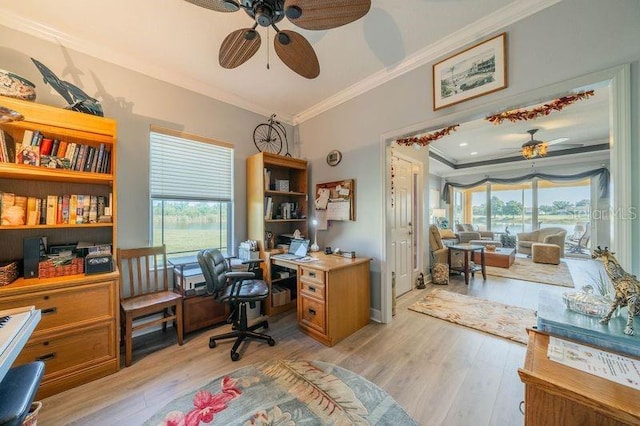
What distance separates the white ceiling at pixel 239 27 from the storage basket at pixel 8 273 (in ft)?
6.27

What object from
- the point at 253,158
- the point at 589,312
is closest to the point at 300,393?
the point at 589,312

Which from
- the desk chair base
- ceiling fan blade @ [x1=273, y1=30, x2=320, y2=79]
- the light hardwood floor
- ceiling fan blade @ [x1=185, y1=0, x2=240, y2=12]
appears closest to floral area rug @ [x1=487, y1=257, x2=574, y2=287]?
the light hardwood floor

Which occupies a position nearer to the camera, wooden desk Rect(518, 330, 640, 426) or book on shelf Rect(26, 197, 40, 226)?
wooden desk Rect(518, 330, 640, 426)

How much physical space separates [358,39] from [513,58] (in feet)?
4.08

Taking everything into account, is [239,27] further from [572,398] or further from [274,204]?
[572,398]

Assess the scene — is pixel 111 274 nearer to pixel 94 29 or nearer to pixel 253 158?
pixel 253 158

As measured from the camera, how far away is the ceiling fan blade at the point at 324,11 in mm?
1190

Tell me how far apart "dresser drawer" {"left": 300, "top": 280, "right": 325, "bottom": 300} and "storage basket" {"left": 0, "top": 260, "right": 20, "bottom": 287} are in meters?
2.22

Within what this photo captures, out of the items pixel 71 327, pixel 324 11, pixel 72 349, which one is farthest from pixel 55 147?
pixel 324 11

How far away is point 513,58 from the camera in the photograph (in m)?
1.76

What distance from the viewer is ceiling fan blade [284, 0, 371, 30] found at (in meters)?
1.19

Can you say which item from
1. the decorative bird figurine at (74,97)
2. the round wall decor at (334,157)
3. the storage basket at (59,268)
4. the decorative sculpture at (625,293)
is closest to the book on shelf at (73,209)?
the storage basket at (59,268)

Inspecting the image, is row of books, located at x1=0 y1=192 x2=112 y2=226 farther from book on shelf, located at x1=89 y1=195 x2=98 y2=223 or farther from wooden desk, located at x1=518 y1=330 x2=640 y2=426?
wooden desk, located at x1=518 y1=330 x2=640 y2=426

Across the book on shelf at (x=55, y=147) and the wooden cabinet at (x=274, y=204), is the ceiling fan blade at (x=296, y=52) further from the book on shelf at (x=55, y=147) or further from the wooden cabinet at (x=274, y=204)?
the book on shelf at (x=55, y=147)
